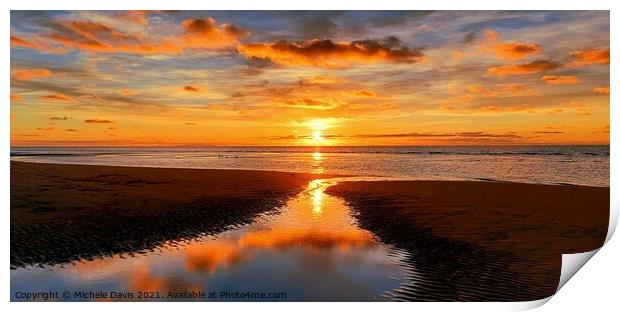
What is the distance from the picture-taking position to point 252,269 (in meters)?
10.9

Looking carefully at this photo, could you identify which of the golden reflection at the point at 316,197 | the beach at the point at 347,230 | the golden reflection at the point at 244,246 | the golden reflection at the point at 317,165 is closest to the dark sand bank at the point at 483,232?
the beach at the point at 347,230

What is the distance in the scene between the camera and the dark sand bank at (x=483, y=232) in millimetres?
10102

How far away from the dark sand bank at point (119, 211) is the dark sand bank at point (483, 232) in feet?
15.8

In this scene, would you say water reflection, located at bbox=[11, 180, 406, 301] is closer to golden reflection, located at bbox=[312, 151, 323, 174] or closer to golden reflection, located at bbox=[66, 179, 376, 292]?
golden reflection, located at bbox=[66, 179, 376, 292]

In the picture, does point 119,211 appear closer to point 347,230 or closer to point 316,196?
point 347,230

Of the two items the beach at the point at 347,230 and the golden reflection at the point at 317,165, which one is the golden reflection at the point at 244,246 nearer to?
the beach at the point at 347,230

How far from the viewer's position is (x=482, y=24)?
14594 millimetres

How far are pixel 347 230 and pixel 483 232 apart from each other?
4232mm

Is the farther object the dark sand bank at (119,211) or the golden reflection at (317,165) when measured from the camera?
the golden reflection at (317,165)

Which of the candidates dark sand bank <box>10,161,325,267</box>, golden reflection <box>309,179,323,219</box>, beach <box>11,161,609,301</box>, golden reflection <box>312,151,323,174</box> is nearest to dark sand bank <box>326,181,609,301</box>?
beach <box>11,161,609,301</box>

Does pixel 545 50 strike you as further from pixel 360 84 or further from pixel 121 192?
pixel 121 192

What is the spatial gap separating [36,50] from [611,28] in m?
17.4

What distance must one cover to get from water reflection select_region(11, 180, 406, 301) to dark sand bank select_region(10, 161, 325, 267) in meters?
0.87

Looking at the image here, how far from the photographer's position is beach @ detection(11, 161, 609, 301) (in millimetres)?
10758
